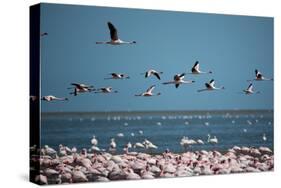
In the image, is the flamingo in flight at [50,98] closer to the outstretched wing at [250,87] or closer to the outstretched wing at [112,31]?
the outstretched wing at [112,31]

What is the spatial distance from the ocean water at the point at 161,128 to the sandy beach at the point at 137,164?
10 centimetres

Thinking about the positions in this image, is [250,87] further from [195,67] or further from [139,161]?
[139,161]

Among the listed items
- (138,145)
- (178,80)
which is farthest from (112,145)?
(178,80)

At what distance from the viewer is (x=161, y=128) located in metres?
10.9

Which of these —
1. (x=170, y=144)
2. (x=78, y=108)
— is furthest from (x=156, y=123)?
(x=78, y=108)

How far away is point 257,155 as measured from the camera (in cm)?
1160

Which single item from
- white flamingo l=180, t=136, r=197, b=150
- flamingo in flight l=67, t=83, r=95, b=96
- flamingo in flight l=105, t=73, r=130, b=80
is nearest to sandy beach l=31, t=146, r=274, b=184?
white flamingo l=180, t=136, r=197, b=150

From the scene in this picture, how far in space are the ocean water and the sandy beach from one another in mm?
95

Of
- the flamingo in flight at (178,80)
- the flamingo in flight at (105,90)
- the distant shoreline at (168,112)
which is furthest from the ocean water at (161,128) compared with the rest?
the flamingo in flight at (178,80)

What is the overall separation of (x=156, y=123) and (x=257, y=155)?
1.70 m

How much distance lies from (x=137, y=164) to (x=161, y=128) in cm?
60

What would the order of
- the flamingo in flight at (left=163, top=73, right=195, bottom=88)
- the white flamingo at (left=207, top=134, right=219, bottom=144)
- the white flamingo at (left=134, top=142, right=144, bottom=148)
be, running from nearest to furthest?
1. the white flamingo at (left=134, top=142, right=144, bottom=148)
2. the flamingo in flight at (left=163, top=73, right=195, bottom=88)
3. the white flamingo at (left=207, top=134, right=219, bottom=144)

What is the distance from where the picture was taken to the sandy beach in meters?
10.1

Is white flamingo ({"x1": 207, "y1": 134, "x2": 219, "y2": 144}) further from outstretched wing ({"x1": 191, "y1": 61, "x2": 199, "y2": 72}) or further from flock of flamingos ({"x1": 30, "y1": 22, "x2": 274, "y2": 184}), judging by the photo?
outstretched wing ({"x1": 191, "y1": 61, "x2": 199, "y2": 72})
